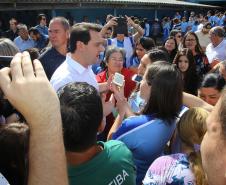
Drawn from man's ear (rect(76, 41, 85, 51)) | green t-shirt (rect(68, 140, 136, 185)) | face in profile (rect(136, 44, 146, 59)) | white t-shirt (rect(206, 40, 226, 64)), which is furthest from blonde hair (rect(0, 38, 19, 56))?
white t-shirt (rect(206, 40, 226, 64))

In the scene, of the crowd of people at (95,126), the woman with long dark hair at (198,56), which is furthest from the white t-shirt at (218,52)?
the crowd of people at (95,126)

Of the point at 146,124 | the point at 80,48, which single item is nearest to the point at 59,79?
the point at 80,48

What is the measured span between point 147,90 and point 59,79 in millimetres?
733

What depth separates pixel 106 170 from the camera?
1.46 meters

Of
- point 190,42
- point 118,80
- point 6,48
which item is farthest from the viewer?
point 190,42

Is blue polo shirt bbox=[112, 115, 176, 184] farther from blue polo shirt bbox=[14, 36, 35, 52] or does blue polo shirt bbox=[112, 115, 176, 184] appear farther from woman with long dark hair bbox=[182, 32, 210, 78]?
blue polo shirt bbox=[14, 36, 35, 52]

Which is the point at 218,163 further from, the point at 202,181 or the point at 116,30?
the point at 116,30

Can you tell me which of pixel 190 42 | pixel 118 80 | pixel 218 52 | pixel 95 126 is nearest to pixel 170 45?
pixel 190 42

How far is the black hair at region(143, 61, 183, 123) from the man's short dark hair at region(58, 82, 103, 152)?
651 millimetres

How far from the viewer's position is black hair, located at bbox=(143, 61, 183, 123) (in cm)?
210

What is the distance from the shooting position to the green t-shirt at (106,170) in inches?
56.7

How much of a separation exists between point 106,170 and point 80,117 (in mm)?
249

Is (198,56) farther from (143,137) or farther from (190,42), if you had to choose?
(143,137)

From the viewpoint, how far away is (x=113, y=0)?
18.5 meters
